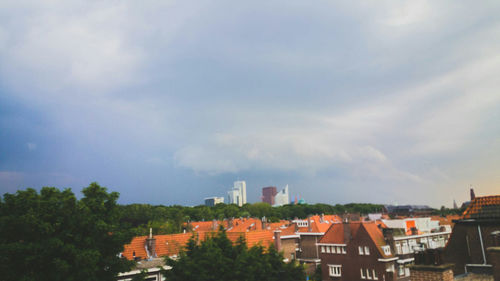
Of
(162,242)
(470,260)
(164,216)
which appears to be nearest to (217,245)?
(470,260)

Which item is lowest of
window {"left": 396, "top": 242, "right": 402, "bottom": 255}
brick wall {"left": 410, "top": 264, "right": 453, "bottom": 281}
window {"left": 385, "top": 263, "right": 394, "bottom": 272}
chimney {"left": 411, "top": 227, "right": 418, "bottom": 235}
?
window {"left": 385, "top": 263, "right": 394, "bottom": 272}

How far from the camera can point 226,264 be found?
2164cm

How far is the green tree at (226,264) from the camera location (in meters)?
20.7

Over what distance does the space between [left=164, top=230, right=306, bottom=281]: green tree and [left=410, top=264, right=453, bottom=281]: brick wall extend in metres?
13.1

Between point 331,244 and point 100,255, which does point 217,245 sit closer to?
point 100,255

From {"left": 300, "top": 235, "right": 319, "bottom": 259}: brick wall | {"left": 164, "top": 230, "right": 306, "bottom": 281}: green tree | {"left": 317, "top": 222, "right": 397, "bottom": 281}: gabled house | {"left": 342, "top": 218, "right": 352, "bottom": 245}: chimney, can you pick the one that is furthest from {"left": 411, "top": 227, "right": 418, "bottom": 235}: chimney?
{"left": 164, "top": 230, "right": 306, "bottom": 281}: green tree

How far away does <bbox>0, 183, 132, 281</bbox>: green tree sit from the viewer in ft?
61.2

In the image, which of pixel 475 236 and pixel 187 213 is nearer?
pixel 475 236

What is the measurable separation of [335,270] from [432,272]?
44.2 m

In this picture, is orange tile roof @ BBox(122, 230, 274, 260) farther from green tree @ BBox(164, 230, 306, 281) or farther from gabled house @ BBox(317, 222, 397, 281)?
gabled house @ BBox(317, 222, 397, 281)

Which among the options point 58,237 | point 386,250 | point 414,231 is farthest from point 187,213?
point 58,237

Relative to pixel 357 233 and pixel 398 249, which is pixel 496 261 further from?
pixel 398 249

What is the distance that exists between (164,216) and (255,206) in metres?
59.5

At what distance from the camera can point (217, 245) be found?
77.6 feet
